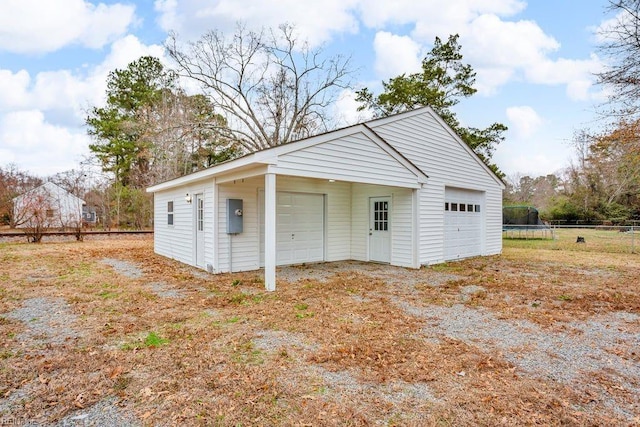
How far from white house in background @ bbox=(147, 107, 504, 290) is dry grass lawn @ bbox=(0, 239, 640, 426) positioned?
68.4 inches

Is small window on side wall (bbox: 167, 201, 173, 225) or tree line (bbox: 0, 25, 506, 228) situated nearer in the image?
small window on side wall (bbox: 167, 201, 173, 225)

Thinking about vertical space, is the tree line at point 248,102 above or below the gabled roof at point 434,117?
above

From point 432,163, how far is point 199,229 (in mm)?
6964

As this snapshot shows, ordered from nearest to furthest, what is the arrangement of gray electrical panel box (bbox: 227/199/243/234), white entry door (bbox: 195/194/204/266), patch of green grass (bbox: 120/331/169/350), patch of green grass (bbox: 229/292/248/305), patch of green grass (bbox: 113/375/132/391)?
patch of green grass (bbox: 113/375/132/391)
patch of green grass (bbox: 120/331/169/350)
patch of green grass (bbox: 229/292/248/305)
gray electrical panel box (bbox: 227/199/243/234)
white entry door (bbox: 195/194/204/266)

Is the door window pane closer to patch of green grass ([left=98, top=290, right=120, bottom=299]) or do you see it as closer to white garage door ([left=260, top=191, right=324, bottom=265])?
white garage door ([left=260, top=191, right=324, bottom=265])

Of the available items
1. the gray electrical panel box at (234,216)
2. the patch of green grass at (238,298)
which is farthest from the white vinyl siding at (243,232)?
the patch of green grass at (238,298)

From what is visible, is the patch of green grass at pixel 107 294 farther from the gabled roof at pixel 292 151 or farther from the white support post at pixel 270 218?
the gabled roof at pixel 292 151

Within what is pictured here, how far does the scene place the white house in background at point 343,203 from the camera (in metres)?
7.05

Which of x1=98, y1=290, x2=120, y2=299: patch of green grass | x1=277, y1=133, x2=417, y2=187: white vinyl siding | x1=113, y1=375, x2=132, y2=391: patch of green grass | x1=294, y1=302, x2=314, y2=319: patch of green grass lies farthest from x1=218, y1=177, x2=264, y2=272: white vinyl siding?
x1=113, y1=375, x2=132, y2=391: patch of green grass

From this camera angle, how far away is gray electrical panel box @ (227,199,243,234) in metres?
7.81

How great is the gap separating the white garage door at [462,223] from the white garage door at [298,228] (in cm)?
401

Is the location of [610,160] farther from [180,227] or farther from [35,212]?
[35,212]

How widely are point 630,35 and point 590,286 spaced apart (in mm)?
7302

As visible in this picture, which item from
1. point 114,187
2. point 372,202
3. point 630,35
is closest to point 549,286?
point 372,202
